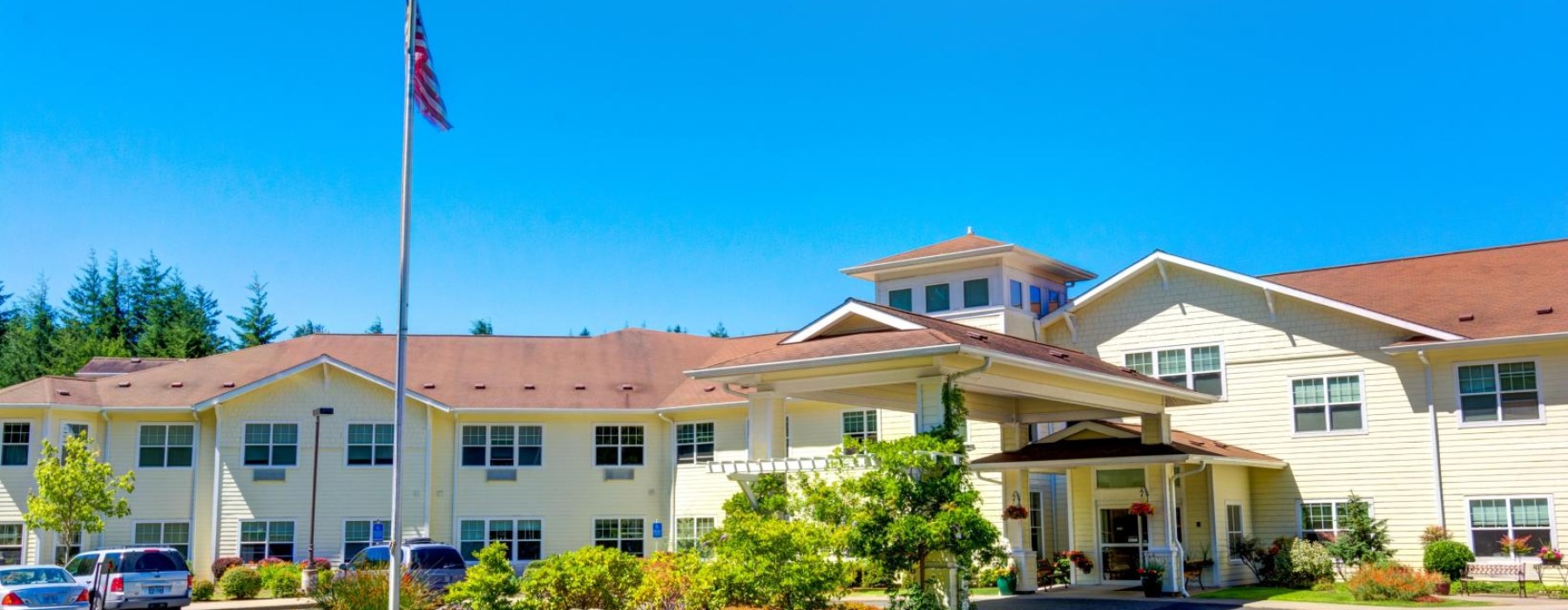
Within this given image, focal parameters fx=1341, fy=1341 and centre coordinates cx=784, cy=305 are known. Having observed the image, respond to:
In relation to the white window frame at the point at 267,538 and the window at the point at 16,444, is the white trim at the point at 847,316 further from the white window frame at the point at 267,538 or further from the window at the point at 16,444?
the window at the point at 16,444

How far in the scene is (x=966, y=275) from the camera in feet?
111

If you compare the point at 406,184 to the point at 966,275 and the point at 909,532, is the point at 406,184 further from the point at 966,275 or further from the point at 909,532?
the point at 966,275

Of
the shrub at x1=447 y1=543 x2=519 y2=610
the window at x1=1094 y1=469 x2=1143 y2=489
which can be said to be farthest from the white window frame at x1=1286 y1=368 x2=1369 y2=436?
the shrub at x1=447 y1=543 x2=519 y2=610

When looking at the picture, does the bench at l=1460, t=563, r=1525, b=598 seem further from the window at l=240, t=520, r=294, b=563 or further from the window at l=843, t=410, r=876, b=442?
the window at l=240, t=520, r=294, b=563

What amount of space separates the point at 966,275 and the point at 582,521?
42.2 feet

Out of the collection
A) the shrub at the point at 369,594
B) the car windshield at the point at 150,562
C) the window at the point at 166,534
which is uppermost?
the window at the point at 166,534

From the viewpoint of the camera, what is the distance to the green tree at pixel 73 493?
107ft

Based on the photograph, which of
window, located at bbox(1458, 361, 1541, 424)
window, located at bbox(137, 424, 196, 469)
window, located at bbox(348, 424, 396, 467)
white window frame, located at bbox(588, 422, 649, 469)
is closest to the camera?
window, located at bbox(1458, 361, 1541, 424)

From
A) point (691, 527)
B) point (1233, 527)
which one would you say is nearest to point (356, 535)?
point (691, 527)

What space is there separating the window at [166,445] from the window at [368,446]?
4327 millimetres

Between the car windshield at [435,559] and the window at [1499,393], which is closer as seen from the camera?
the window at [1499,393]

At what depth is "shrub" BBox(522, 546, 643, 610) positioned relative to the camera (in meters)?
19.6

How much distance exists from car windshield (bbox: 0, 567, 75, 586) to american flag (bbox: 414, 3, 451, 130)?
36.4 feet

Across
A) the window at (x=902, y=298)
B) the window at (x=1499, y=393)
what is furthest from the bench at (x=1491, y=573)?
the window at (x=902, y=298)
